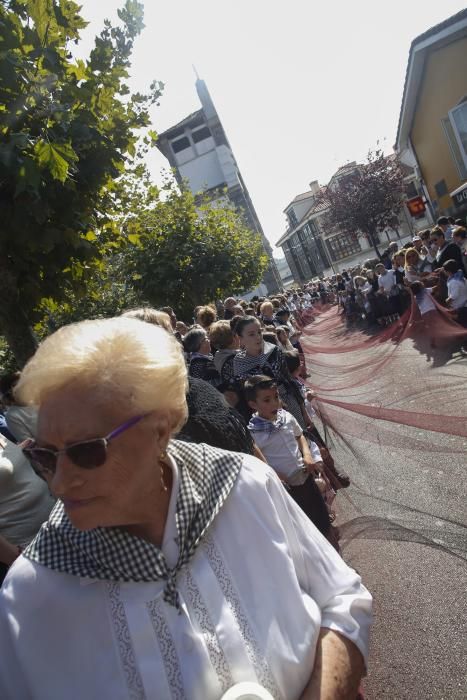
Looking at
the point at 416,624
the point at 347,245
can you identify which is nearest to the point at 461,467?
the point at 416,624

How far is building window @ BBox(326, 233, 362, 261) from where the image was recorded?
187ft

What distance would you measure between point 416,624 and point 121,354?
2.52 m

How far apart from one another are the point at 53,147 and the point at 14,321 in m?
1.87

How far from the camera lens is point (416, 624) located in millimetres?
2816

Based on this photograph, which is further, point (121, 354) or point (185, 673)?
point (121, 354)

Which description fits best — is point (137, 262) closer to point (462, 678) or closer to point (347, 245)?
point (462, 678)

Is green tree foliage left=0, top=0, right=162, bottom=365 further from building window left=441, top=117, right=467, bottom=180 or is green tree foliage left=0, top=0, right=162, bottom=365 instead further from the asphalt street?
building window left=441, top=117, right=467, bottom=180

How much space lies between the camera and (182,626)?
124cm

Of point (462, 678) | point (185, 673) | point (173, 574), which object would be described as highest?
point (173, 574)

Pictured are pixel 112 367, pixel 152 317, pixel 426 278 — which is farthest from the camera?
pixel 426 278

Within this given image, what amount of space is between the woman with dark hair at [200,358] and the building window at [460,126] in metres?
14.4

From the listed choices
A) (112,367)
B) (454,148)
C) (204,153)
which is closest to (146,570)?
(112,367)

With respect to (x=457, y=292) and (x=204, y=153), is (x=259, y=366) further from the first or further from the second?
(x=204, y=153)

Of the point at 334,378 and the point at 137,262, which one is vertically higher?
the point at 137,262
